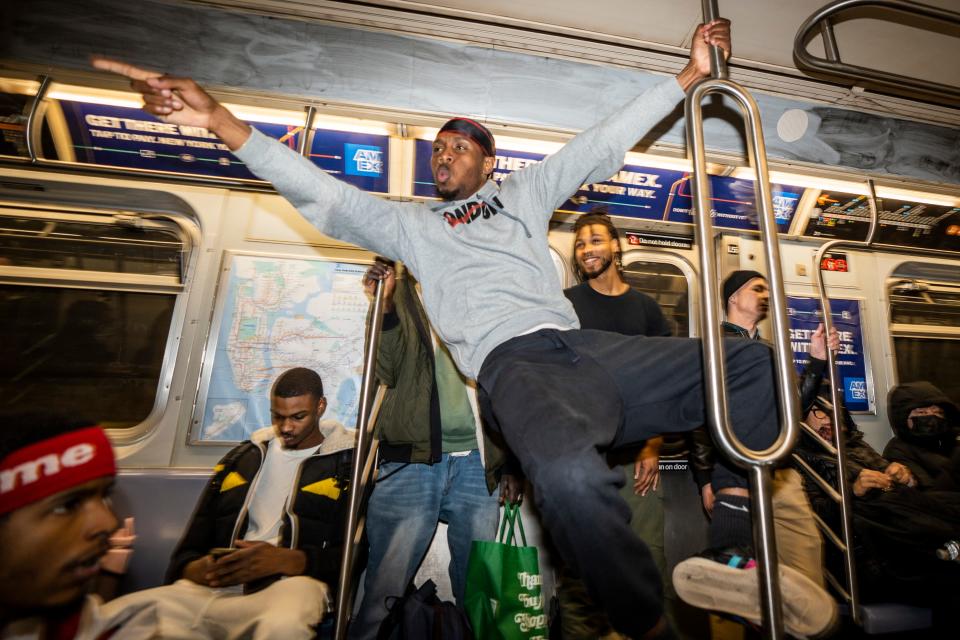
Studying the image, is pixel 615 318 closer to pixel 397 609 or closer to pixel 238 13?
pixel 397 609

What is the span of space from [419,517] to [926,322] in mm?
5149

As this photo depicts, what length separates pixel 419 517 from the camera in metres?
2.38

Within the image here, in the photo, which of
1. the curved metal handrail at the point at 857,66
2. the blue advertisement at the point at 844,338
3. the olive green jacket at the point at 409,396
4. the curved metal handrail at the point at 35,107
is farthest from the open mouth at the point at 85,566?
the blue advertisement at the point at 844,338

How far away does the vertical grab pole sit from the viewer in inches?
63.9

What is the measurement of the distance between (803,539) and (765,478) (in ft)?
6.13

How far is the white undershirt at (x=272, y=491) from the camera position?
254 centimetres

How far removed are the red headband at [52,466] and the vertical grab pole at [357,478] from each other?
2.93ft

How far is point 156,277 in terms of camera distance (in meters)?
3.29

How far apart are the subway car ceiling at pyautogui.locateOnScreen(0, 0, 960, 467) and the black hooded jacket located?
1.00 ft

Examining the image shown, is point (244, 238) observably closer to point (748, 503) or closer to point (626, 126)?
point (626, 126)

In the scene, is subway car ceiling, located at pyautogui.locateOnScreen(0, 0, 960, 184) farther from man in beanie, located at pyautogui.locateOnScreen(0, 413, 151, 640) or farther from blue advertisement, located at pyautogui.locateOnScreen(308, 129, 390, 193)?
man in beanie, located at pyautogui.locateOnScreen(0, 413, 151, 640)

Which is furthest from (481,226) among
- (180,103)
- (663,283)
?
(663,283)

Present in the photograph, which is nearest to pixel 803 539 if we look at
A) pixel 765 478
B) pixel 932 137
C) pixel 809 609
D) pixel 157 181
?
pixel 809 609

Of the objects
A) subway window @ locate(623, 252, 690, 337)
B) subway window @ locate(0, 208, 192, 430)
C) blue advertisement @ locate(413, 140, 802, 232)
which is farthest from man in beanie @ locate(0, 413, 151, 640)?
subway window @ locate(623, 252, 690, 337)
